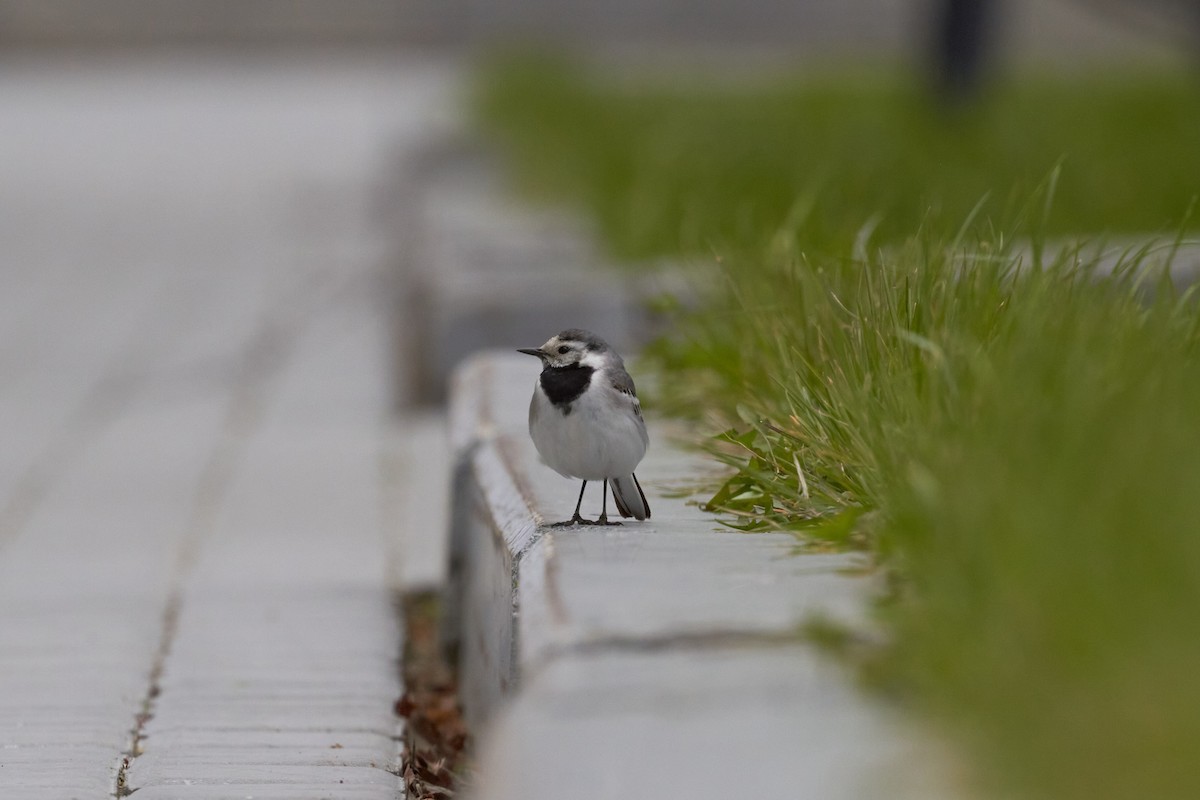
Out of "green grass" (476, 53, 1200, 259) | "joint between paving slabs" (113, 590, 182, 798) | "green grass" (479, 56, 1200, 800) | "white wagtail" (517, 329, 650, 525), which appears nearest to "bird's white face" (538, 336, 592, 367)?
"white wagtail" (517, 329, 650, 525)

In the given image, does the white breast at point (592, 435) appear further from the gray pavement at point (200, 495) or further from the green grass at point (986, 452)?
the gray pavement at point (200, 495)

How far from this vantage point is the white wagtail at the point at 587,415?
288 centimetres

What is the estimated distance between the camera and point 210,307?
9180 mm

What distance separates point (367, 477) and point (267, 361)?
2231 mm

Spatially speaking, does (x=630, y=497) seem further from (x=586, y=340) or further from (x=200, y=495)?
(x=200, y=495)

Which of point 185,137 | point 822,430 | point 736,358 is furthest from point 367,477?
point 185,137

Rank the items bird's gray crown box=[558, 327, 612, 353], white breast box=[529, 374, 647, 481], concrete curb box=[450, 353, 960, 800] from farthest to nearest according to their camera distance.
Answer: bird's gray crown box=[558, 327, 612, 353] < white breast box=[529, 374, 647, 481] < concrete curb box=[450, 353, 960, 800]

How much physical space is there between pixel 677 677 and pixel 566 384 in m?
0.84

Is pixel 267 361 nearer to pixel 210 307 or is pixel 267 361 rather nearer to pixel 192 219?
pixel 210 307

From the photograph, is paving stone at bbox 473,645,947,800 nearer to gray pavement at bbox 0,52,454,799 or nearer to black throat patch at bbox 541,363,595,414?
black throat patch at bbox 541,363,595,414

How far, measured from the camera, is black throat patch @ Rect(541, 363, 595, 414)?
290 centimetres

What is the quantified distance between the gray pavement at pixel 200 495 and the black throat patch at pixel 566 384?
751 millimetres

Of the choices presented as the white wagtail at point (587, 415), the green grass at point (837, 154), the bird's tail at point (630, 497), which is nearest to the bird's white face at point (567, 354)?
the white wagtail at point (587, 415)

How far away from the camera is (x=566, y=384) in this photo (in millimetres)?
2920
